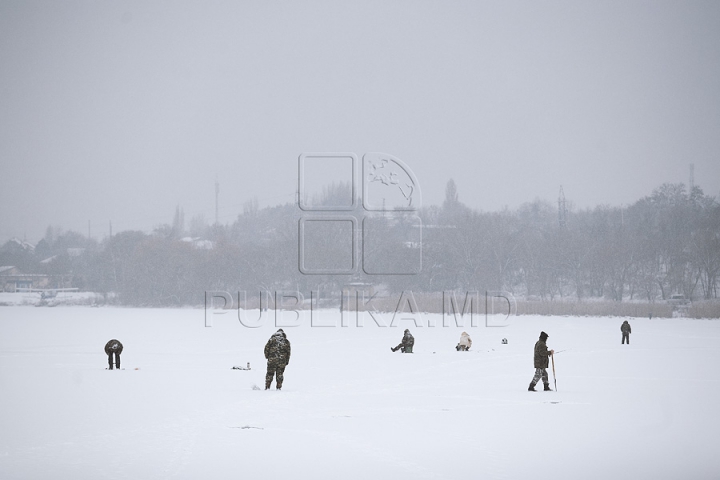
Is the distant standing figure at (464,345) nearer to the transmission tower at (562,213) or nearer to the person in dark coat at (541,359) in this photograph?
the person in dark coat at (541,359)

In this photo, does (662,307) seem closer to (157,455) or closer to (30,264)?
(157,455)

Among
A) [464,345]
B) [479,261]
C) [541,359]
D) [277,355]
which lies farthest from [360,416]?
[479,261]

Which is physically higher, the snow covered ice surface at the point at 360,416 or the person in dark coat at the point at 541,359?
the person in dark coat at the point at 541,359

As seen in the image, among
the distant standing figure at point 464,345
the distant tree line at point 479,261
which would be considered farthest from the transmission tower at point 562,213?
the distant standing figure at point 464,345

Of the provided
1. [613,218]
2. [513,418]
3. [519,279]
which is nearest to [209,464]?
[513,418]

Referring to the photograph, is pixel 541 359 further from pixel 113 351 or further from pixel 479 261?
pixel 479 261

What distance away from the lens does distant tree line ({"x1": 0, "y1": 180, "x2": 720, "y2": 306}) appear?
76719 millimetres

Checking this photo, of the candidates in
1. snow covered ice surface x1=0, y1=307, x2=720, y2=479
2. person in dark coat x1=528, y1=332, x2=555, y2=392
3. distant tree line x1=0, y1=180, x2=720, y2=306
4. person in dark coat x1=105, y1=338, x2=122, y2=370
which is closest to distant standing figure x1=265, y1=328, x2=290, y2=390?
snow covered ice surface x1=0, y1=307, x2=720, y2=479

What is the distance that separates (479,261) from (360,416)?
230 ft

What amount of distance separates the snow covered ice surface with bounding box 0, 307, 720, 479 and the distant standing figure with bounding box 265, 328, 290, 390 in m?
0.66

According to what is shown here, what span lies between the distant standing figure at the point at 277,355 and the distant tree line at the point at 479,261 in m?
56.8

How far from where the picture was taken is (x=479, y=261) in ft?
270

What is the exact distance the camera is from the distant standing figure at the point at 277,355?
1596cm

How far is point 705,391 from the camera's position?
16109mm
